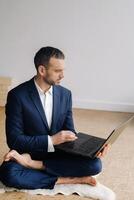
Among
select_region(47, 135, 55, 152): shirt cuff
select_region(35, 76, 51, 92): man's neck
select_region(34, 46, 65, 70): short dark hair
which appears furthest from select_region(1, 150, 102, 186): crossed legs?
select_region(34, 46, 65, 70): short dark hair

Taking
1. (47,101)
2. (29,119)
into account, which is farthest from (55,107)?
(29,119)

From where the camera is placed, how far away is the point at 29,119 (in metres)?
2.04

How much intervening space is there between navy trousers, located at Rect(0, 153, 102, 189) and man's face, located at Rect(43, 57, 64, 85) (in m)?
0.45

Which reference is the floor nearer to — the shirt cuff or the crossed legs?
the crossed legs

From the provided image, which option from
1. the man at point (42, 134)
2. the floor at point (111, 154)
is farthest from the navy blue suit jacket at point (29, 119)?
the floor at point (111, 154)

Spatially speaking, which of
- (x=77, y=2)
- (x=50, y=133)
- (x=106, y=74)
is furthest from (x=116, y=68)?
(x=50, y=133)

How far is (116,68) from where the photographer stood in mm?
3846

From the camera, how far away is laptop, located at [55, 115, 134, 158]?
1.94m

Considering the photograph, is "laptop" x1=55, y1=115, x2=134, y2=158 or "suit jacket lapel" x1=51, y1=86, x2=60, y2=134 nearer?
"laptop" x1=55, y1=115, x2=134, y2=158

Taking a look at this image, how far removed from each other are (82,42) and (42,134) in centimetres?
193

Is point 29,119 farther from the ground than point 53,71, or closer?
closer

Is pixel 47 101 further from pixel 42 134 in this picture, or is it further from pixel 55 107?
pixel 42 134

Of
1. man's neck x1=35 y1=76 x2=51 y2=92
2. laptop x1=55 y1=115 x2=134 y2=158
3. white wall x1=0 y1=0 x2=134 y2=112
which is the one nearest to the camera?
laptop x1=55 y1=115 x2=134 y2=158

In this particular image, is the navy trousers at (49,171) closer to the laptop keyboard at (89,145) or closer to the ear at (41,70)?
the laptop keyboard at (89,145)
